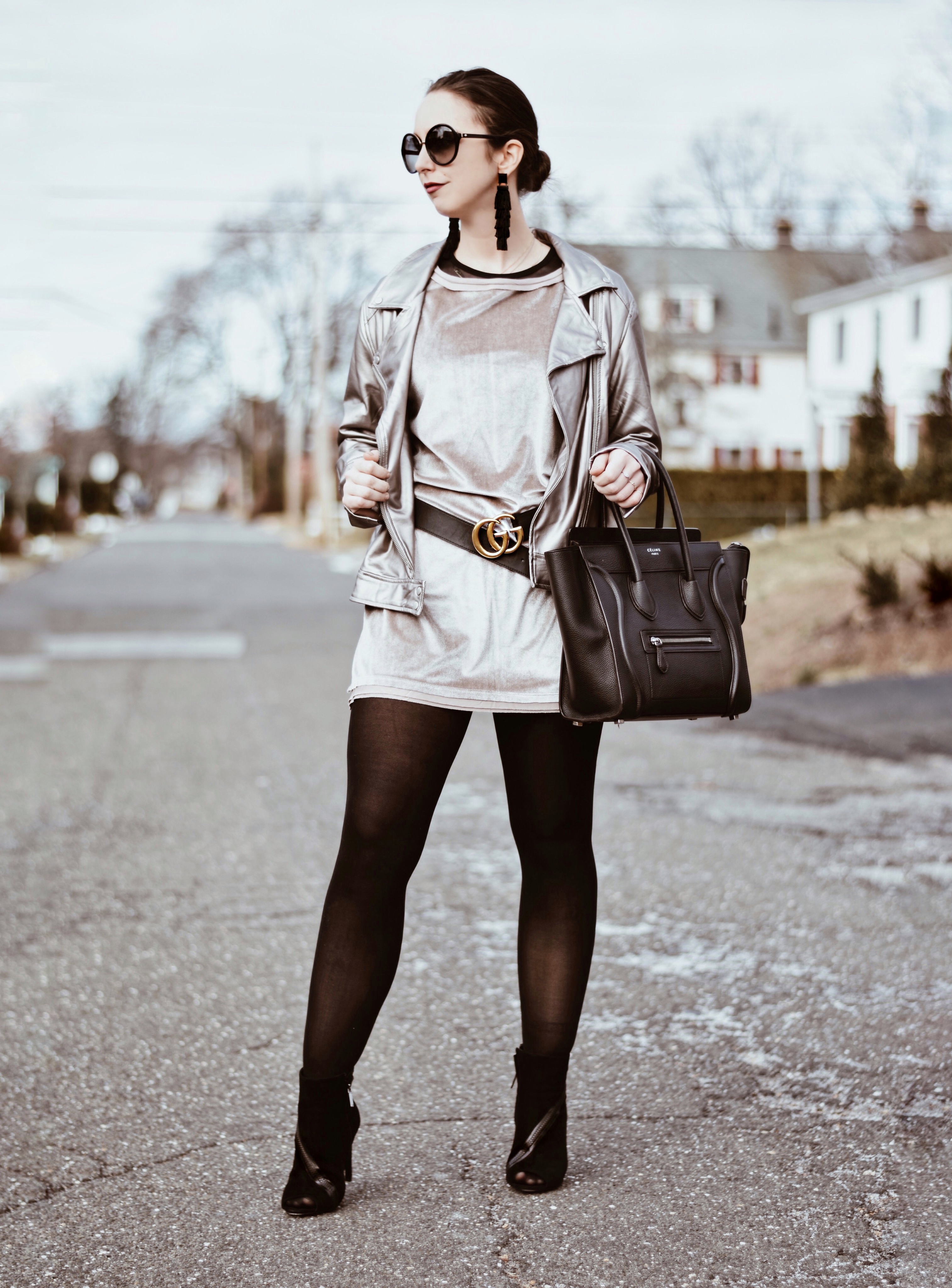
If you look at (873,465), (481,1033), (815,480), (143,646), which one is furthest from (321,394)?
(481,1033)

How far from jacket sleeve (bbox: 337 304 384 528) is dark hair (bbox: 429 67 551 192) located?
379mm

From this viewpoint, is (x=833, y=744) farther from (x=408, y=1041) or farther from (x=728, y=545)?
(x=728, y=545)

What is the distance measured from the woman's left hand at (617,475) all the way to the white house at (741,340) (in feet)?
151

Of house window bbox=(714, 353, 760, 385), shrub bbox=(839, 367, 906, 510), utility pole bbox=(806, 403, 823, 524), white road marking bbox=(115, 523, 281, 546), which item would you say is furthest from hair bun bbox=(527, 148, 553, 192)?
house window bbox=(714, 353, 760, 385)

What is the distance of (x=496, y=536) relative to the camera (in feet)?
8.79

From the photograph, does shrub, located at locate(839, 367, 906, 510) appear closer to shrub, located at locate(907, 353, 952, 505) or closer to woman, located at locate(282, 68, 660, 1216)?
shrub, located at locate(907, 353, 952, 505)

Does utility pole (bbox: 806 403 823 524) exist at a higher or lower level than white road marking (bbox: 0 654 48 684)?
higher

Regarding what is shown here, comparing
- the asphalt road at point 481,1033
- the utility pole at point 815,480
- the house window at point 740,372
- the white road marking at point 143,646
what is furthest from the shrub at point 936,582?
the house window at point 740,372

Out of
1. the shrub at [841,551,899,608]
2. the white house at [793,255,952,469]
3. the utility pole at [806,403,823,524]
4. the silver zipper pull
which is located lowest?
the silver zipper pull

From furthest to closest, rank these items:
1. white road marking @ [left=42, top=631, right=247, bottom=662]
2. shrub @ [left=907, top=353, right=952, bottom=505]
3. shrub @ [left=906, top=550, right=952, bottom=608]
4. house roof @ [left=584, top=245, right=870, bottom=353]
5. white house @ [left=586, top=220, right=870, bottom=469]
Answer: house roof @ [left=584, top=245, right=870, bottom=353], white house @ [left=586, top=220, right=870, bottom=469], shrub @ [left=907, top=353, right=952, bottom=505], white road marking @ [left=42, top=631, right=247, bottom=662], shrub @ [left=906, top=550, right=952, bottom=608]

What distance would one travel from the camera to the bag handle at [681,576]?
2.62m

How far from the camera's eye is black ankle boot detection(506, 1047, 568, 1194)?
2803mm

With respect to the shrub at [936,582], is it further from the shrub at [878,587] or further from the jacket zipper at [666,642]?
the jacket zipper at [666,642]

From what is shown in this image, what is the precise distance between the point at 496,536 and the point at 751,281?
5458 centimetres
